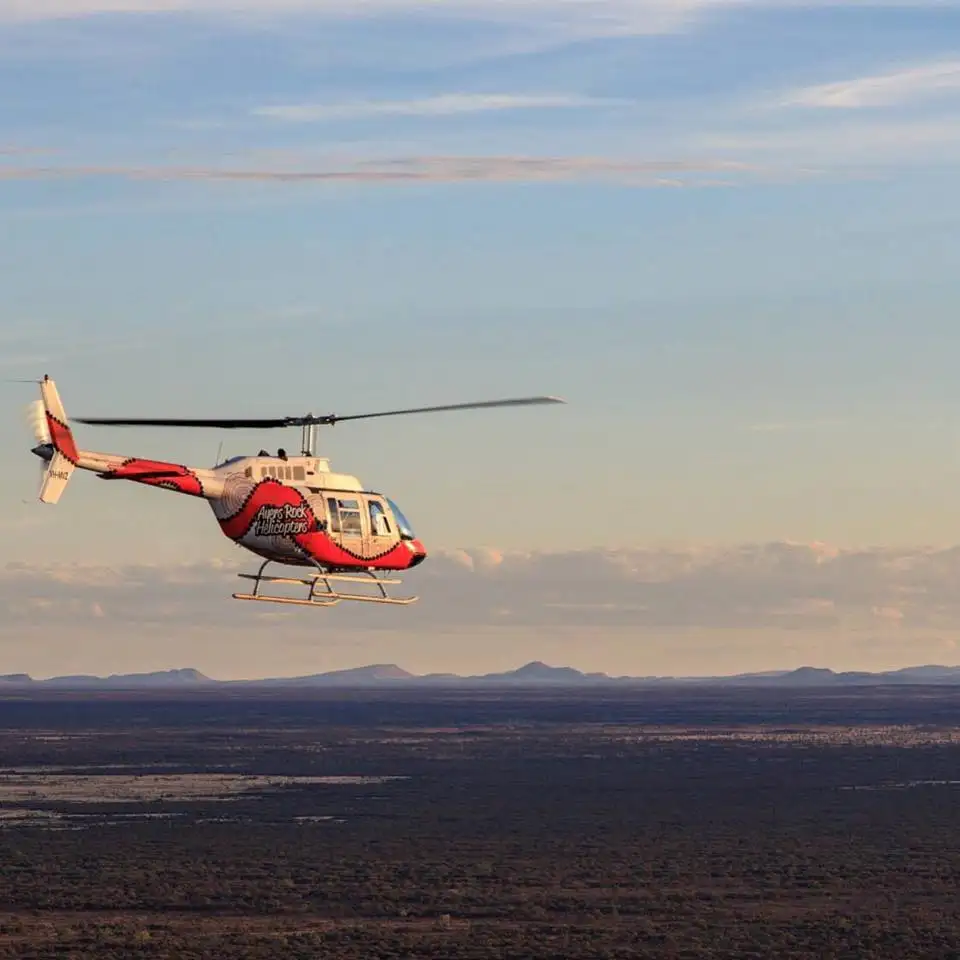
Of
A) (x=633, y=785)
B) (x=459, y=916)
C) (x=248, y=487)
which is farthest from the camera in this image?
(x=633, y=785)

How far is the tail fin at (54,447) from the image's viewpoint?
43812 mm

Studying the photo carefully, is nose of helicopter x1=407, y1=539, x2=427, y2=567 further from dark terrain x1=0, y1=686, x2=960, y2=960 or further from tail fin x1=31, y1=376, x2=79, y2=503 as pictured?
dark terrain x1=0, y1=686, x2=960, y2=960

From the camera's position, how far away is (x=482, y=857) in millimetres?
90125

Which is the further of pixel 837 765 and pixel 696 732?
pixel 696 732

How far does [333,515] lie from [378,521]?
150 centimetres

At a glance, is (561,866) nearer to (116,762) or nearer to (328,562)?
(328,562)

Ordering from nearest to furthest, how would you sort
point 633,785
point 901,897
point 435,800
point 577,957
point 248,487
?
point 248,487 → point 577,957 → point 901,897 → point 435,800 → point 633,785

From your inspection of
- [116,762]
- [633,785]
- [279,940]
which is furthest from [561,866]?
[116,762]

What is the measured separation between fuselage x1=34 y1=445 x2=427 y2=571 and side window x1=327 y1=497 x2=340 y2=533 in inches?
0.8

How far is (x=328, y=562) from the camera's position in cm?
4681

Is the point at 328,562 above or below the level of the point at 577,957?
above

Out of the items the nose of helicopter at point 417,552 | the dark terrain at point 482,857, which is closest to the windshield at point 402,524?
the nose of helicopter at point 417,552

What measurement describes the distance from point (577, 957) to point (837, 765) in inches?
3085

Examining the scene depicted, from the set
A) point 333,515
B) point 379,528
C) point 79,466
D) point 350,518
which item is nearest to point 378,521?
point 379,528
